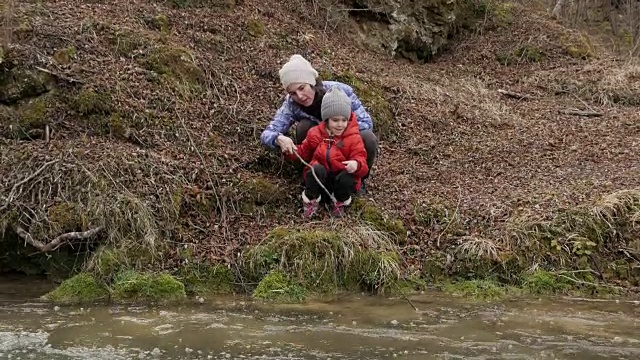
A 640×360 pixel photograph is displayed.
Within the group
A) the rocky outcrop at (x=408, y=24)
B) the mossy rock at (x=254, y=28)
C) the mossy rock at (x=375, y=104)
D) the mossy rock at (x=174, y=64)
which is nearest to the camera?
the mossy rock at (x=174, y=64)

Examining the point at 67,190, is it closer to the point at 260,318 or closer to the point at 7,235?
the point at 7,235

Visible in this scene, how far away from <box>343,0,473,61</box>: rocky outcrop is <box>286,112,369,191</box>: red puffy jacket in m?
6.96

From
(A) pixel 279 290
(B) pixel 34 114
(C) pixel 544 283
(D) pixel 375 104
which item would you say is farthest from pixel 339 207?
(B) pixel 34 114

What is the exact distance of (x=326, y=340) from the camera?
4133mm

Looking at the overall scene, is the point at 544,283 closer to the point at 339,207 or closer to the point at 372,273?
the point at 372,273

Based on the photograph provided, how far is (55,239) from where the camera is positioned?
527cm

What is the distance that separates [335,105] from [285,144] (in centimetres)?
58

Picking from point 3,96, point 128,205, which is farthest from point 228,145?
point 3,96

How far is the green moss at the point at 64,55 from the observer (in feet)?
22.7

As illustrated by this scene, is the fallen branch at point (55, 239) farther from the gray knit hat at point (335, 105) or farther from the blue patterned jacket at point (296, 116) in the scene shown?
the gray knit hat at point (335, 105)

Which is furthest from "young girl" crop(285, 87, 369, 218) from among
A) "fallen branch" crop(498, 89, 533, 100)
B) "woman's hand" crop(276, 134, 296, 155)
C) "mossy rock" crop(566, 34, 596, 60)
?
"mossy rock" crop(566, 34, 596, 60)

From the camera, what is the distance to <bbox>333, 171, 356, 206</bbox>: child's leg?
5.97 meters

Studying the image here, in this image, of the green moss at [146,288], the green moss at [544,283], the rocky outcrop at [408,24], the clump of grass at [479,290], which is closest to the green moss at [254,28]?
the rocky outcrop at [408,24]

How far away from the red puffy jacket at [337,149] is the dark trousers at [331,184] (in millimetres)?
52
